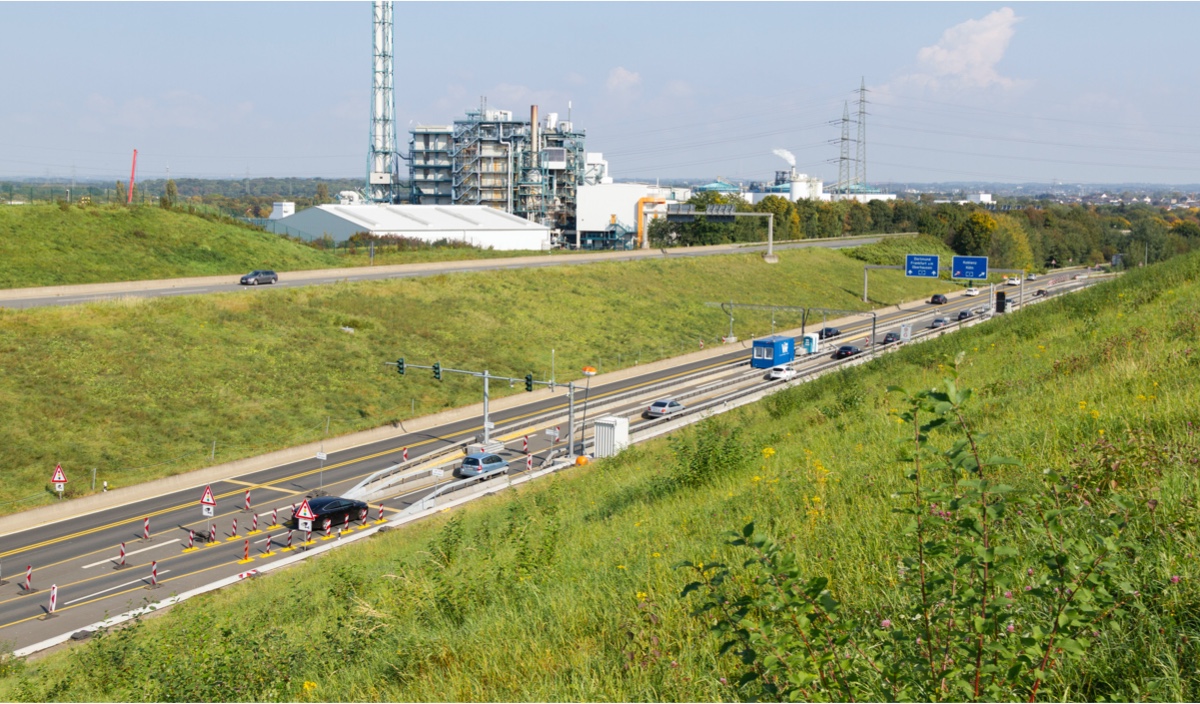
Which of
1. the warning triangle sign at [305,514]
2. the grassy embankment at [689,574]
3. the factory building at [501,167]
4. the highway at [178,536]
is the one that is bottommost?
the highway at [178,536]

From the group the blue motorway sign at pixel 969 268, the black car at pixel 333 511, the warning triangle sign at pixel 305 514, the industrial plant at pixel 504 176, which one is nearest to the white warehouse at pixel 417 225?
the industrial plant at pixel 504 176

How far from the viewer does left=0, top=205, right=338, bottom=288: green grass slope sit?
6262 cm

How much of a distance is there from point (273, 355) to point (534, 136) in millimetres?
90014

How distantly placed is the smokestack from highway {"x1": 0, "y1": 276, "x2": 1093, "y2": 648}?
90.5 meters

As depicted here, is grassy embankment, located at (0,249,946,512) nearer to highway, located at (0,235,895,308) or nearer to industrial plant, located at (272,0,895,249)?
highway, located at (0,235,895,308)

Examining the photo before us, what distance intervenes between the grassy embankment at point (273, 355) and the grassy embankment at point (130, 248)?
44.6ft

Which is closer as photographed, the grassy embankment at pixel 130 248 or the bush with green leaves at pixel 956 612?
the bush with green leaves at pixel 956 612

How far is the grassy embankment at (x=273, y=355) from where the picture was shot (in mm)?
37719

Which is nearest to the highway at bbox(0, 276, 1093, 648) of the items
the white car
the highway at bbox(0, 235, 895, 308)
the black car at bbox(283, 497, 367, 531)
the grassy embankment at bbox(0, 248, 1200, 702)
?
the black car at bbox(283, 497, 367, 531)

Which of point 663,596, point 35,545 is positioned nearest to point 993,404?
point 663,596

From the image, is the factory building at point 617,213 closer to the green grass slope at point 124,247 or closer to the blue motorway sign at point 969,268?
the green grass slope at point 124,247

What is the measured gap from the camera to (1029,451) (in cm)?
921

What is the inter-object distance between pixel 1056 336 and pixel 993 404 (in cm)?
773

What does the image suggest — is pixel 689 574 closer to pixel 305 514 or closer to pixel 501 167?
pixel 305 514
